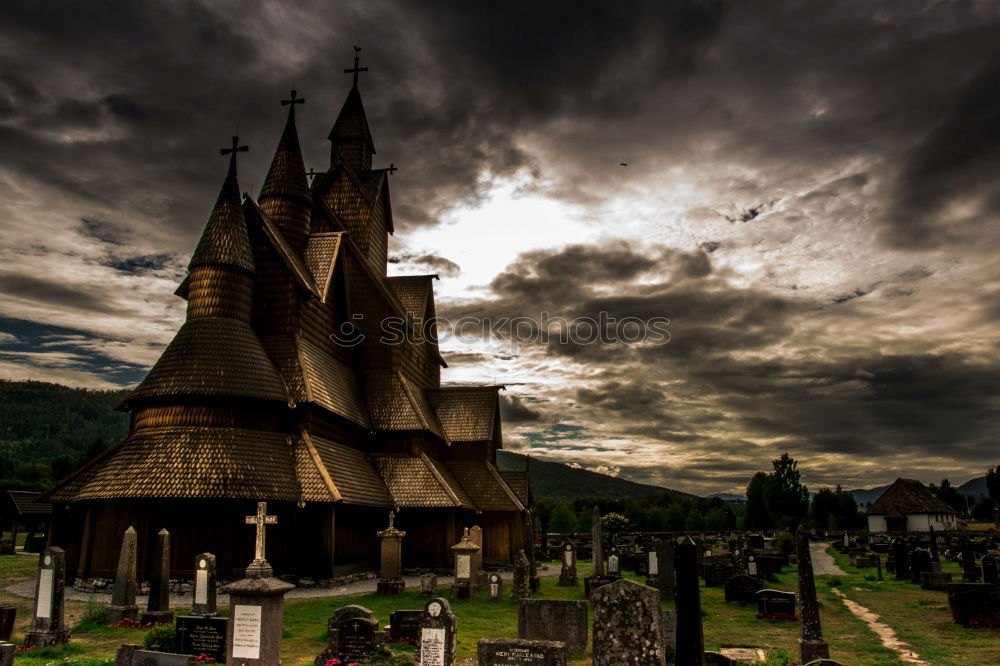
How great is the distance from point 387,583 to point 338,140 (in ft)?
86.0

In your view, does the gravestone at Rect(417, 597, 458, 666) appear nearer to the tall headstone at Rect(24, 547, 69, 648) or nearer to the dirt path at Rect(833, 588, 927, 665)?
the tall headstone at Rect(24, 547, 69, 648)

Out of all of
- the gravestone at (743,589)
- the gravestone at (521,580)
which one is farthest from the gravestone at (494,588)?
the gravestone at (743,589)

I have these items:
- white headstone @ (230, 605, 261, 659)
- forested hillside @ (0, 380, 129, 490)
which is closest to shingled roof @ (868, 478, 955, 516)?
white headstone @ (230, 605, 261, 659)

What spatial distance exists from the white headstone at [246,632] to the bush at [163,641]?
70.8 inches

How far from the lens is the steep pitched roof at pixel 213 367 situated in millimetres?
21438

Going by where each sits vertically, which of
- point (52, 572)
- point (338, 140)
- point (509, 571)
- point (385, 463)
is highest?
point (338, 140)


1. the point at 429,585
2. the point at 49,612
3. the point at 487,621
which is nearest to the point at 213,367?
the point at 429,585

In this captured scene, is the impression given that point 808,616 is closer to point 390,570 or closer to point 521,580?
point 521,580

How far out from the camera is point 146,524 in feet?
64.0

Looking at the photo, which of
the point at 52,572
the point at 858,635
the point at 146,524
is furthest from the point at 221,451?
the point at 858,635

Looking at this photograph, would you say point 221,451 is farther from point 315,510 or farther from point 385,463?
point 385,463

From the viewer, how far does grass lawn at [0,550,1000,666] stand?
10.9 metres

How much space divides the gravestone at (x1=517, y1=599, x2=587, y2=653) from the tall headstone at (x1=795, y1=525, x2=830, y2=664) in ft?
11.3

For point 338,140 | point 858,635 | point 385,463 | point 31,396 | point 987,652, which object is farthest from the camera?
point 31,396
